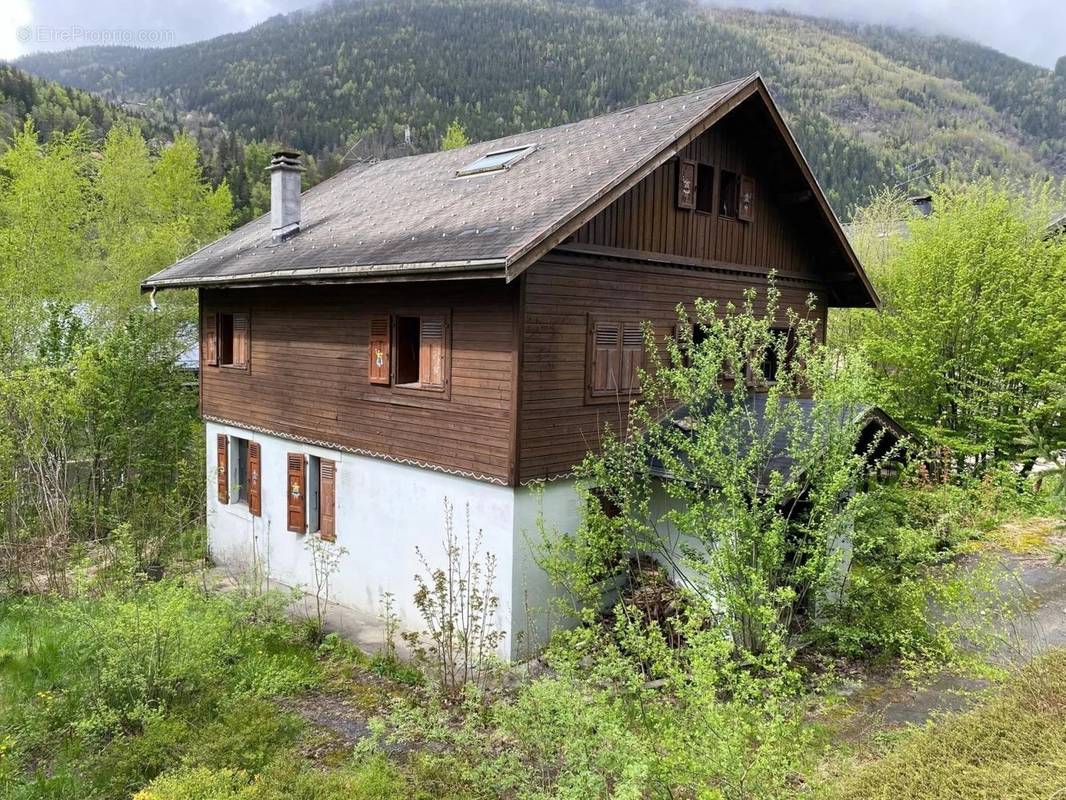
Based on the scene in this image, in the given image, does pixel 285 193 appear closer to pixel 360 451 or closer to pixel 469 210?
pixel 469 210

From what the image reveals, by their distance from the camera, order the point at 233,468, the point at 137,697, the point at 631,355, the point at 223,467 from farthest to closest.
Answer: the point at 223,467 → the point at 233,468 → the point at 631,355 → the point at 137,697

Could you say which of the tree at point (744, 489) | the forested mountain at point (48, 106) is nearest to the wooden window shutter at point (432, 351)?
the tree at point (744, 489)

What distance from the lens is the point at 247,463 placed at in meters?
15.5

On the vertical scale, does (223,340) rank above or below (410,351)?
below

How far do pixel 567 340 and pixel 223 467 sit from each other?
9.11 m

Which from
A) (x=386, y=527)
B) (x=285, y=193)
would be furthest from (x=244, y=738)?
(x=285, y=193)

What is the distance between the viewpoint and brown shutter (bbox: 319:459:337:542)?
1316cm

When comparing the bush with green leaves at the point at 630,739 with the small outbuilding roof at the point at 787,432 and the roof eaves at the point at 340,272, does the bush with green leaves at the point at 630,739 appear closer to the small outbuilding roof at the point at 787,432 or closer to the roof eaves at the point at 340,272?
the small outbuilding roof at the point at 787,432

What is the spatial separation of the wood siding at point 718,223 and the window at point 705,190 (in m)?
0.09

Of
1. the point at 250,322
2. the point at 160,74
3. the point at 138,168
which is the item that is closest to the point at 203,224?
the point at 138,168

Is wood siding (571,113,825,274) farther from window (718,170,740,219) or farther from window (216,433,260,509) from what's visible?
window (216,433,260,509)

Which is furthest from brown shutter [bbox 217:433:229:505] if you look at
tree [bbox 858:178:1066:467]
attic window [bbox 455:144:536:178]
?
tree [bbox 858:178:1066:467]

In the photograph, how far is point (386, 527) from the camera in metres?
12.2

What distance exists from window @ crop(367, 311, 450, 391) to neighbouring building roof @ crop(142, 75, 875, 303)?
1127mm
